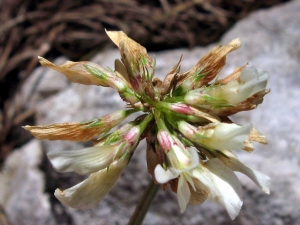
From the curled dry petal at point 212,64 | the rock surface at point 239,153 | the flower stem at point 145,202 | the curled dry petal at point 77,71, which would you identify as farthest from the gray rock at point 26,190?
the curled dry petal at point 212,64

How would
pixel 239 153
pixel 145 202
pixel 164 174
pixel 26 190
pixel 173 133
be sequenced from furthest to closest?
pixel 26 190 → pixel 239 153 → pixel 145 202 → pixel 173 133 → pixel 164 174

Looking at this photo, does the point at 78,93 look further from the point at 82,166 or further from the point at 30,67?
the point at 82,166

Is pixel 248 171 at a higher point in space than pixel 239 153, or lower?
higher

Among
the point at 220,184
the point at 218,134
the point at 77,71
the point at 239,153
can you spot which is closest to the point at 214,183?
the point at 220,184

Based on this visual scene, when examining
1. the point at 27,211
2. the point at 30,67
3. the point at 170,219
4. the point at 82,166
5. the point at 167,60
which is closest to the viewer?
the point at 82,166

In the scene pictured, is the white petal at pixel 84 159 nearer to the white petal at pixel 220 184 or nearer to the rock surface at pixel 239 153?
the white petal at pixel 220 184

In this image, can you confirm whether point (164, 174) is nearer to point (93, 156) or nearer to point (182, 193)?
point (182, 193)

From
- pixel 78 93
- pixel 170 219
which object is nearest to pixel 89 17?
pixel 78 93
